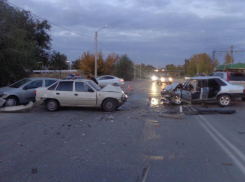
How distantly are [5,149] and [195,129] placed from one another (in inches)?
221

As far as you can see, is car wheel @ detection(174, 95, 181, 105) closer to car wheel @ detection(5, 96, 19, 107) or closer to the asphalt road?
the asphalt road

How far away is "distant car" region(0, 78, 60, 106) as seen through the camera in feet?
40.5

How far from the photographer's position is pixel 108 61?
174 feet

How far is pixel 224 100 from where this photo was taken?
42.8 ft

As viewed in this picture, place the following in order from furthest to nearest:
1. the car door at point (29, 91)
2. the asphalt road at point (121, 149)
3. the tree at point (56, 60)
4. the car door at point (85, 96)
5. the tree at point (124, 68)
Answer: the tree at point (124, 68) → the tree at point (56, 60) → the car door at point (29, 91) → the car door at point (85, 96) → the asphalt road at point (121, 149)

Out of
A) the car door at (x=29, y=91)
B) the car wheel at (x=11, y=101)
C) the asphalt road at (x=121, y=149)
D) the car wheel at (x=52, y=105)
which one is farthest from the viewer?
the car door at (x=29, y=91)

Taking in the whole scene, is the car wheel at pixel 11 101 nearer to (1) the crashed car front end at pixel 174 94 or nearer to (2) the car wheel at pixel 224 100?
(1) the crashed car front end at pixel 174 94

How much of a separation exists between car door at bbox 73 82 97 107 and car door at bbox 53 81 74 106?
0.75 feet

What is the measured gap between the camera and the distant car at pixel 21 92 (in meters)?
12.3

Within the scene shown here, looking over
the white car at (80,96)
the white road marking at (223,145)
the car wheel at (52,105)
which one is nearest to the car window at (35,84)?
the white car at (80,96)

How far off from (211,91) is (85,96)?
6501 mm

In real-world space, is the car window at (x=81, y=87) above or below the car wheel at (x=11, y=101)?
above

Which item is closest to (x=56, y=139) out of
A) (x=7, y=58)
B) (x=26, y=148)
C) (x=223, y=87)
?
(x=26, y=148)

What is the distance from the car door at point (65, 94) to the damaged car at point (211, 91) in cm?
586
